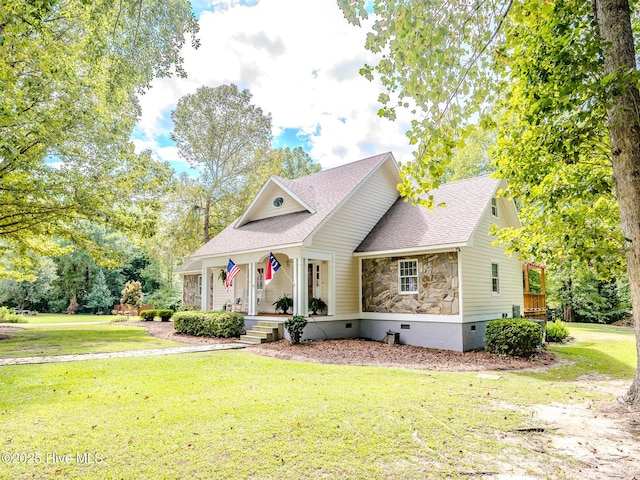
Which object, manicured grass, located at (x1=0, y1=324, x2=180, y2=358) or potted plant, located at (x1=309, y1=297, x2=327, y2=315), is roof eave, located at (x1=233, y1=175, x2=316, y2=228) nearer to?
potted plant, located at (x1=309, y1=297, x2=327, y2=315)

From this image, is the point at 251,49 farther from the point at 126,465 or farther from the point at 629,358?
the point at 629,358

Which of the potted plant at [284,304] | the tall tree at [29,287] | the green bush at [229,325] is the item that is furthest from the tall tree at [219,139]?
the potted plant at [284,304]

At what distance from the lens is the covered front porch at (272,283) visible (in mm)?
13734

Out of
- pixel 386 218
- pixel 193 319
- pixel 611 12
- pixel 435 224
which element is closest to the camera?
pixel 611 12

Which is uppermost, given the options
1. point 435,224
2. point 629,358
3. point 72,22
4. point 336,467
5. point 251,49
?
point 72,22

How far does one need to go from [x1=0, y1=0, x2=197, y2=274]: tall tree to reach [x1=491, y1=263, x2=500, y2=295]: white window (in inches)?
479

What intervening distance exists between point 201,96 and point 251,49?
60.1ft

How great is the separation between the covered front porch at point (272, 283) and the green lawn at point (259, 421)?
5.50 m

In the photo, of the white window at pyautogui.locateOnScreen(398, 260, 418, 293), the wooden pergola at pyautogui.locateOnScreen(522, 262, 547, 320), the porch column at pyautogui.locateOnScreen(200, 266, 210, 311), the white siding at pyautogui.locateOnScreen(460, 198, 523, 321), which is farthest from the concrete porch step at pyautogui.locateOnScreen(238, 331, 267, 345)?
the wooden pergola at pyautogui.locateOnScreen(522, 262, 547, 320)

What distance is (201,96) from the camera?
88.2 ft

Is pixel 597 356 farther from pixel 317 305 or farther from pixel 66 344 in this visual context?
pixel 66 344

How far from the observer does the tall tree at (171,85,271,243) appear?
27078mm

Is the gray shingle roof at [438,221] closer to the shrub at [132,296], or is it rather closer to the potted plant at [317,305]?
the potted plant at [317,305]

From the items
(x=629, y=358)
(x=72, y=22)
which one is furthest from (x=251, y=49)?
(x=629, y=358)
